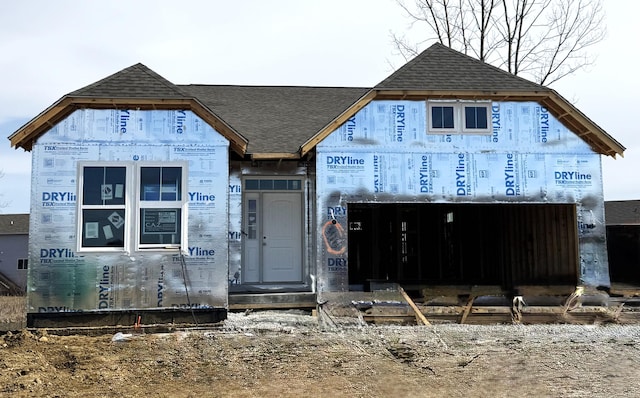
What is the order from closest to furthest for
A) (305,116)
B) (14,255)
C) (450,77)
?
(450,77)
(305,116)
(14,255)

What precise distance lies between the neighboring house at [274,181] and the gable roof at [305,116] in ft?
0.12

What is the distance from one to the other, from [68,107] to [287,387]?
7.01 m

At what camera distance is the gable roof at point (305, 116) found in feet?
35.8

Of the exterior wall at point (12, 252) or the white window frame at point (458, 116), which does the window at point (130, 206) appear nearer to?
the white window frame at point (458, 116)

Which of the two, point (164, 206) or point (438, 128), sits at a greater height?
point (438, 128)

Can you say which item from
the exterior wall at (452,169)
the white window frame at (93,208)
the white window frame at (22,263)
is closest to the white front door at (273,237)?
the exterior wall at (452,169)

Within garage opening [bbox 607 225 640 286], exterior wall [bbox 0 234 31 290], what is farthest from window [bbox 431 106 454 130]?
exterior wall [bbox 0 234 31 290]

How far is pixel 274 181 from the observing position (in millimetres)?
13695

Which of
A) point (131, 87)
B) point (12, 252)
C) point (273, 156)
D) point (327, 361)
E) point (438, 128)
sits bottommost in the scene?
point (327, 361)

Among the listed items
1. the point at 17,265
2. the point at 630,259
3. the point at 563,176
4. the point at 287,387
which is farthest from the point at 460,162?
the point at 17,265

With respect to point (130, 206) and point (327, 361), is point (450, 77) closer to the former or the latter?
point (327, 361)

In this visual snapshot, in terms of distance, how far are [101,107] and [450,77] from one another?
23.5 feet

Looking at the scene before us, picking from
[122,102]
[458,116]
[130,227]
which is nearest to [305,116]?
[458,116]

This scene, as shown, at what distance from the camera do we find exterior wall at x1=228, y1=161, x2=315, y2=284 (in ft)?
41.9
